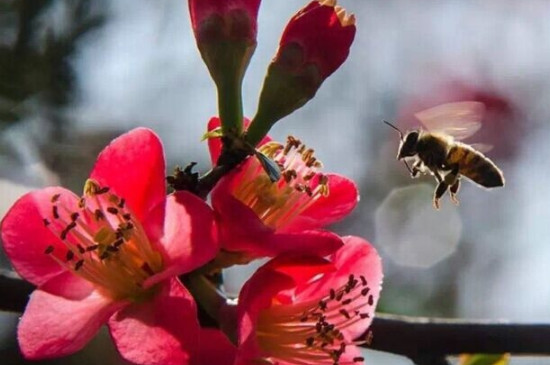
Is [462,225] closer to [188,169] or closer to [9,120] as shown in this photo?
[9,120]

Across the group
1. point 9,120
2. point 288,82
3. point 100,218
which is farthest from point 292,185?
point 9,120

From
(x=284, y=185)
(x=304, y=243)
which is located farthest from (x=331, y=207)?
(x=304, y=243)

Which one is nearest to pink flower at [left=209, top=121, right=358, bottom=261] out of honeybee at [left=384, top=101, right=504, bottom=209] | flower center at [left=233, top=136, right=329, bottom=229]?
flower center at [left=233, top=136, right=329, bottom=229]

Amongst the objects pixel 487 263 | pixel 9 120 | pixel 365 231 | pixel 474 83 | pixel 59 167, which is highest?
pixel 9 120

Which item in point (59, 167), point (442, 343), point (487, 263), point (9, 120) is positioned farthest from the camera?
point (487, 263)

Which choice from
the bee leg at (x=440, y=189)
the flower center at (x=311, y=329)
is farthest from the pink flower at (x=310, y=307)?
the bee leg at (x=440, y=189)

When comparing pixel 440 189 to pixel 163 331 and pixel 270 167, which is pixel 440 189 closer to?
Answer: pixel 270 167

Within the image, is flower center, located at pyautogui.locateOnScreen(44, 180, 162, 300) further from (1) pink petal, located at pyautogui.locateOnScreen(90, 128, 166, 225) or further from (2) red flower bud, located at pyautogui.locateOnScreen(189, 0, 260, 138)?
(2) red flower bud, located at pyautogui.locateOnScreen(189, 0, 260, 138)
